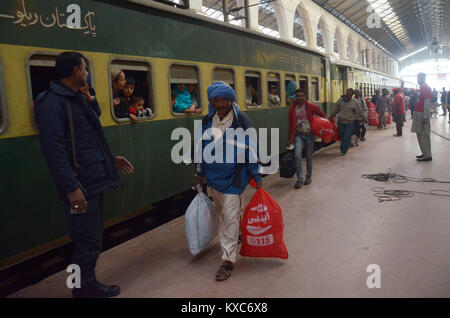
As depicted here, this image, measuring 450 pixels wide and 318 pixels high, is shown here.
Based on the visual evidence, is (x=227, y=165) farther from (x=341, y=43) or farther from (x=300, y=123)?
(x=341, y=43)

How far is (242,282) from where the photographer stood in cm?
302

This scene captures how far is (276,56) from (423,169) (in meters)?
3.69

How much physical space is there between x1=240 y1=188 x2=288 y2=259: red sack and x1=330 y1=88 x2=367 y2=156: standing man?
20.3 ft

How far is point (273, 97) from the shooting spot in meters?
7.52

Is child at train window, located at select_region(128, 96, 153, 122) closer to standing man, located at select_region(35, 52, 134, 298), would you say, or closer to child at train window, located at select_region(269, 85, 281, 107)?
standing man, located at select_region(35, 52, 134, 298)

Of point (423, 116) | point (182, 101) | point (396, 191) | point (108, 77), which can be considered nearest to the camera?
point (108, 77)

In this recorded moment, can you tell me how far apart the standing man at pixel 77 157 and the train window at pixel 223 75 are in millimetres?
2852

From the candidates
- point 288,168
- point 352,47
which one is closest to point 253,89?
point 288,168

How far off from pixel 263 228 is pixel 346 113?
21.5 ft

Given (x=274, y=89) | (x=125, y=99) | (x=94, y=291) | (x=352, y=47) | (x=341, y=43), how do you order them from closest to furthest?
(x=94, y=291) < (x=125, y=99) < (x=274, y=89) < (x=341, y=43) < (x=352, y=47)

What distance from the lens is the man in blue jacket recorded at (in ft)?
10.3

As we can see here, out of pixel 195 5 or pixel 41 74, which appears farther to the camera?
pixel 195 5

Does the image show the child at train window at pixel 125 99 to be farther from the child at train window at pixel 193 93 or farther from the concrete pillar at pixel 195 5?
the concrete pillar at pixel 195 5

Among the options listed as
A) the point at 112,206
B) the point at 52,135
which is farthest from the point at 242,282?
the point at 52,135
